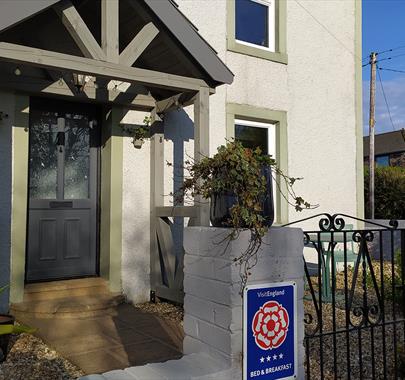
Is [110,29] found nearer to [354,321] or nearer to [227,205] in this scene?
[227,205]

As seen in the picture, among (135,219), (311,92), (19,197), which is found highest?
(311,92)

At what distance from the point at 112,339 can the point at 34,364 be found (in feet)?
2.49

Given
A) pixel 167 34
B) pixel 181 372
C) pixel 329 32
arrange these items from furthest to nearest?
pixel 329 32
pixel 167 34
pixel 181 372

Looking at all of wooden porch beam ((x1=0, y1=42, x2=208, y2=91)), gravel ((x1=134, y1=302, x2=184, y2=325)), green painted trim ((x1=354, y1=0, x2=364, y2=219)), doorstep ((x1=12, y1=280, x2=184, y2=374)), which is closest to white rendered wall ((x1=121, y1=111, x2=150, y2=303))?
gravel ((x1=134, y1=302, x2=184, y2=325))

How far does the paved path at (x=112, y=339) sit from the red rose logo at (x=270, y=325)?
→ 58.1 inches

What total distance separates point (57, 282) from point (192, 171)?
10.8 feet

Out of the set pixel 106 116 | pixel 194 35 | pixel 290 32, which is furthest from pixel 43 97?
pixel 290 32

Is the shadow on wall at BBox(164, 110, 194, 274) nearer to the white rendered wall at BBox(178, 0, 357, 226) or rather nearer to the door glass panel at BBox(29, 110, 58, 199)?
the white rendered wall at BBox(178, 0, 357, 226)

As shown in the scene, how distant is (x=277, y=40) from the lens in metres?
7.33

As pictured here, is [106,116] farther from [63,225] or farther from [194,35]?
[194,35]

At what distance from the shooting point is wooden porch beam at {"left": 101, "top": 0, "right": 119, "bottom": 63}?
383 cm

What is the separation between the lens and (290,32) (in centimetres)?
743

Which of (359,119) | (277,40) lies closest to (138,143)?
(277,40)

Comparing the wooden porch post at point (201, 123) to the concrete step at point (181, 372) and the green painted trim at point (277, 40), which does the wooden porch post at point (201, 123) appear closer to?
the concrete step at point (181, 372)
